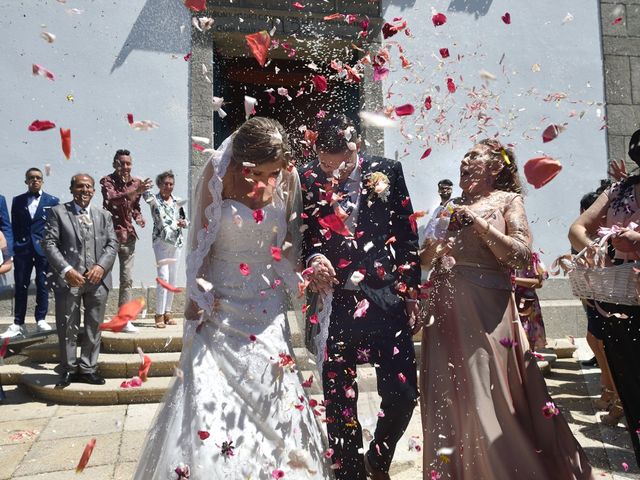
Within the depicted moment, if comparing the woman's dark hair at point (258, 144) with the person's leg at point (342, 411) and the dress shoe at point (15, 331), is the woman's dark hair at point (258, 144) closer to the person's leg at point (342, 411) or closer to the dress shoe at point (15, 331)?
the person's leg at point (342, 411)

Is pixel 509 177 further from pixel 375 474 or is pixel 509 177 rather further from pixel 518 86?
pixel 518 86

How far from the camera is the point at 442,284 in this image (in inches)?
128

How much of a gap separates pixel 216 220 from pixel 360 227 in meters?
0.78

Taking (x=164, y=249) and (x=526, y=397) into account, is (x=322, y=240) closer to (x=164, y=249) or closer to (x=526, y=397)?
(x=526, y=397)

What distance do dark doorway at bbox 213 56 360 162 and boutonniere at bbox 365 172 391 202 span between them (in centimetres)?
443

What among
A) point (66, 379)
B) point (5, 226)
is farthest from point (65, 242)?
point (5, 226)

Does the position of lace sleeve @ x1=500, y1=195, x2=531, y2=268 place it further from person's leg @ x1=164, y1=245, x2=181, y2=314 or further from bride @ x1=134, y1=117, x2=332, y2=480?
person's leg @ x1=164, y1=245, x2=181, y2=314

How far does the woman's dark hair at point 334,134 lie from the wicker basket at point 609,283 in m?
1.36

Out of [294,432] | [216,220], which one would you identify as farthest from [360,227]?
[294,432]

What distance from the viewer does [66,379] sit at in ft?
18.2

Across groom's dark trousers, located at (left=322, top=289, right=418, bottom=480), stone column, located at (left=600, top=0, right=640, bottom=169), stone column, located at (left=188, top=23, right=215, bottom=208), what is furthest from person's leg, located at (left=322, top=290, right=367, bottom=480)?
stone column, located at (left=600, top=0, right=640, bottom=169)

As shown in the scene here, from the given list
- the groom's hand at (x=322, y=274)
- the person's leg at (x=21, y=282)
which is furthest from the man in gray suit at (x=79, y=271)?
the groom's hand at (x=322, y=274)

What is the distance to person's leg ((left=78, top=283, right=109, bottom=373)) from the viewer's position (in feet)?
18.3

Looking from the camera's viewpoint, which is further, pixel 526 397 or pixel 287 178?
pixel 287 178
